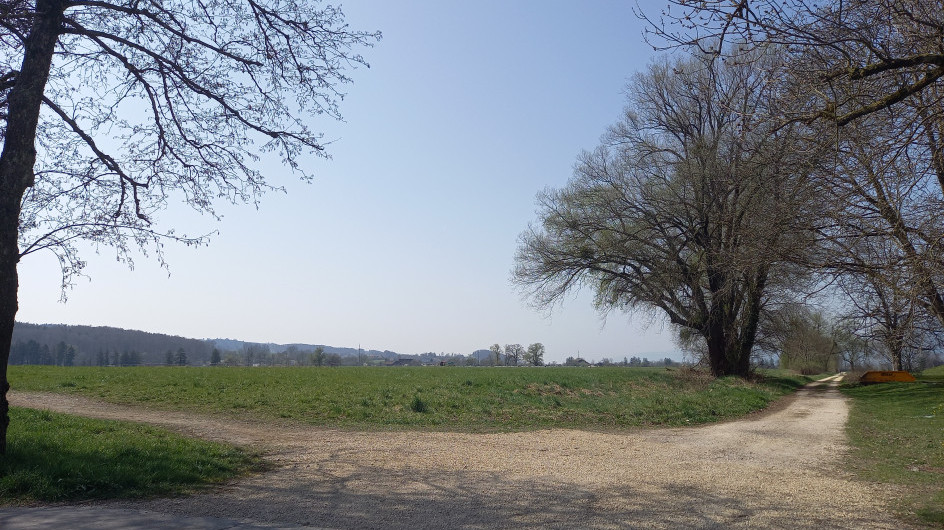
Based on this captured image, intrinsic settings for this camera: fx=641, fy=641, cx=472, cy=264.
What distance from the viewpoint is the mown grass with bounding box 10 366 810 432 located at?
1588 cm

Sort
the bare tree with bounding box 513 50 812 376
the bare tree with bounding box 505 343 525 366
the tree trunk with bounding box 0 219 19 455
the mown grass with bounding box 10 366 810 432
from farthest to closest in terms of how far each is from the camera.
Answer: the bare tree with bounding box 505 343 525 366 → the bare tree with bounding box 513 50 812 376 → the mown grass with bounding box 10 366 810 432 → the tree trunk with bounding box 0 219 19 455

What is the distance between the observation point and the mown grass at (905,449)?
7.78 metres

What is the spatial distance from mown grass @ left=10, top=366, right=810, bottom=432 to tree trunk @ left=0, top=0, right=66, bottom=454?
7.50m

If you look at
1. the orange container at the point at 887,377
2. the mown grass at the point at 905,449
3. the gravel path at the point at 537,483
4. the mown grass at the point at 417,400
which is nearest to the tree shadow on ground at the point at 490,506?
the gravel path at the point at 537,483

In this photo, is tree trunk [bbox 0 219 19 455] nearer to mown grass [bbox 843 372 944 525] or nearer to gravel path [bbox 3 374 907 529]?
gravel path [bbox 3 374 907 529]

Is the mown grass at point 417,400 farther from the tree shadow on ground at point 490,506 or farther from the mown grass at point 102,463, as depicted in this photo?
the tree shadow on ground at point 490,506

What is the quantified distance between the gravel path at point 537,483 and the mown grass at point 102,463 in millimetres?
530

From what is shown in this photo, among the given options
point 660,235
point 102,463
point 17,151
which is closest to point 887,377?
point 660,235

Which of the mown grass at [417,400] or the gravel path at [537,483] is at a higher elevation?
the mown grass at [417,400]

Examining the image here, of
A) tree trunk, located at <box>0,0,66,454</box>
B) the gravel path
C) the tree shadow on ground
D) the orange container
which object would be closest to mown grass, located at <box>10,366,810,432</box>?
the gravel path

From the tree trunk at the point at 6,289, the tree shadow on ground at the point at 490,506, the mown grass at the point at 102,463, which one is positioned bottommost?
the tree shadow on ground at the point at 490,506

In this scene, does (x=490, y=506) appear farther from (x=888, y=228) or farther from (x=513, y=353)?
(x=513, y=353)

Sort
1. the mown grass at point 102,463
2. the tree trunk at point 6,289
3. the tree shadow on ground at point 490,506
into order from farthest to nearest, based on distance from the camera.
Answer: the tree trunk at point 6,289
the mown grass at point 102,463
the tree shadow on ground at point 490,506

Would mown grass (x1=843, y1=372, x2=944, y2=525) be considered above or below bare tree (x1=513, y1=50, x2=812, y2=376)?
below
